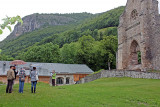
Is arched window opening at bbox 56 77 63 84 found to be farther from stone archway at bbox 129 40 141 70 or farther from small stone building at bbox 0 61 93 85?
stone archway at bbox 129 40 141 70

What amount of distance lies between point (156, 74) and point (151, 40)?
986 centimetres

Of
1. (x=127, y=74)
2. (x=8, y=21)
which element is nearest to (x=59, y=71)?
(x=127, y=74)

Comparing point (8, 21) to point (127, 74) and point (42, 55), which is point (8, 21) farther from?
point (42, 55)

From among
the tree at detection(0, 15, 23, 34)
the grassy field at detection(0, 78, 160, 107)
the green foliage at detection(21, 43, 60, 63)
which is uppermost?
the green foliage at detection(21, 43, 60, 63)

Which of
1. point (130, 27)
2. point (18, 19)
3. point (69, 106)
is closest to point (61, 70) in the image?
point (130, 27)

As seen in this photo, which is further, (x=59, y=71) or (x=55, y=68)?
(x=55, y=68)

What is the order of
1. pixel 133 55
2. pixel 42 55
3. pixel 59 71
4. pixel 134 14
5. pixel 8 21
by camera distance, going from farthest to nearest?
1. pixel 42 55
2. pixel 59 71
3. pixel 133 55
4. pixel 134 14
5. pixel 8 21

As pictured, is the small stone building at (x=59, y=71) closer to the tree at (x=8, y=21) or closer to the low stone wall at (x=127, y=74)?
the low stone wall at (x=127, y=74)

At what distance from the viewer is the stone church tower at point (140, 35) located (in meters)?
26.7

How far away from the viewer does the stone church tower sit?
26.7m

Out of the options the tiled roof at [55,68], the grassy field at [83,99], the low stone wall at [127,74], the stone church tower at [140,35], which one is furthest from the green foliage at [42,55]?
the grassy field at [83,99]

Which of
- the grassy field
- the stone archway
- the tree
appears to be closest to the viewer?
the tree

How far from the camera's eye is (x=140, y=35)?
28.9 meters

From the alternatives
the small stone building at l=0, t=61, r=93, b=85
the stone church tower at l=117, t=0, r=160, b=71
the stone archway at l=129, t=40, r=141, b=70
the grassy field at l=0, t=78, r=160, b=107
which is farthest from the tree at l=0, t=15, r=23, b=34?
the small stone building at l=0, t=61, r=93, b=85
